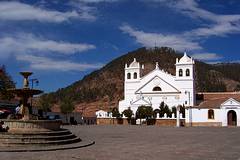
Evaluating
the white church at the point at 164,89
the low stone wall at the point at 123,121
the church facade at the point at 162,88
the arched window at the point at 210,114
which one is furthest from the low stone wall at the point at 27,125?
the church facade at the point at 162,88

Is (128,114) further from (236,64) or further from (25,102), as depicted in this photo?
(236,64)

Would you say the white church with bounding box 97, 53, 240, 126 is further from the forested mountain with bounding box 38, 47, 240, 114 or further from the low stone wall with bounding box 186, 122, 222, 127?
the forested mountain with bounding box 38, 47, 240, 114

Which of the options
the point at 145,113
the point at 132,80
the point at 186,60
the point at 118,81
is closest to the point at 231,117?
the point at 145,113

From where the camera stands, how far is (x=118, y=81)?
12506 centimetres

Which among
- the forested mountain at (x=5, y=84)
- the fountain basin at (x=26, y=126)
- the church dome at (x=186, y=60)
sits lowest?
the fountain basin at (x=26, y=126)

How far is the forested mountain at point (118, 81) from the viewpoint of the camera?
116 metres

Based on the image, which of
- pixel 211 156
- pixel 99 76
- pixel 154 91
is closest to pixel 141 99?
pixel 154 91

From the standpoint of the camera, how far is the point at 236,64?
173 m

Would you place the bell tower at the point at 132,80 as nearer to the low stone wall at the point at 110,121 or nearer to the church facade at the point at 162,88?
the church facade at the point at 162,88

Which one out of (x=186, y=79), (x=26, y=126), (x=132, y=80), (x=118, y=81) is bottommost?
(x=26, y=126)

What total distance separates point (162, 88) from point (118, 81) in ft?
177

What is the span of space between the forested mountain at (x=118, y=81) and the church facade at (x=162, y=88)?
34372mm

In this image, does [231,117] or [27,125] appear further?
[231,117]

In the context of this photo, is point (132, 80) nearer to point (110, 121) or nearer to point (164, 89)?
point (164, 89)
